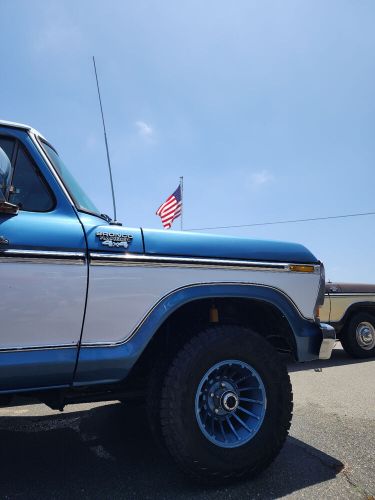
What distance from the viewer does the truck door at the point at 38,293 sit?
220 centimetres

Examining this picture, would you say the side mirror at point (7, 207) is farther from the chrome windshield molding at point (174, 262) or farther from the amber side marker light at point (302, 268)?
the amber side marker light at point (302, 268)

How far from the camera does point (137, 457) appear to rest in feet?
9.86

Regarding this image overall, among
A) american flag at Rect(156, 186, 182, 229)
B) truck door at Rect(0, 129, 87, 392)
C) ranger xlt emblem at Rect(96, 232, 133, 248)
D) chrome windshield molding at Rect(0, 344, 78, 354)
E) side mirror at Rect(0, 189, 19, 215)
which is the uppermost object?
american flag at Rect(156, 186, 182, 229)

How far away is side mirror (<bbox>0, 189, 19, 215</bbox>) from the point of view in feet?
7.29

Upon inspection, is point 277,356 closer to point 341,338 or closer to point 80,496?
point 80,496

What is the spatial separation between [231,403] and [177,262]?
960mm

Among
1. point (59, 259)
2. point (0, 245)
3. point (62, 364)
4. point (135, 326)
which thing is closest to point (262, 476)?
point (135, 326)

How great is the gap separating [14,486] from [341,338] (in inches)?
272

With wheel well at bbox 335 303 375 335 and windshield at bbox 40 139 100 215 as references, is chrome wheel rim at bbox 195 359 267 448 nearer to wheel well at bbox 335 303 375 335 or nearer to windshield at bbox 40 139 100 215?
windshield at bbox 40 139 100 215

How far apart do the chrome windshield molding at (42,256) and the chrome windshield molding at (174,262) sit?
3.4 inches

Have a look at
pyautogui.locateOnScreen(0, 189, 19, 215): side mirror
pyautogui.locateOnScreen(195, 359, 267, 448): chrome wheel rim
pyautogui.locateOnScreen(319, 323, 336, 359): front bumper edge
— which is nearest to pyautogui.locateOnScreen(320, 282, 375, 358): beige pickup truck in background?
pyautogui.locateOnScreen(319, 323, 336, 359): front bumper edge

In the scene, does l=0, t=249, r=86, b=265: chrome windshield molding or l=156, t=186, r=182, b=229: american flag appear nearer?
l=0, t=249, r=86, b=265: chrome windshield molding

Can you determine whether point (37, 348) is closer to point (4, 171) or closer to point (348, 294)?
point (4, 171)

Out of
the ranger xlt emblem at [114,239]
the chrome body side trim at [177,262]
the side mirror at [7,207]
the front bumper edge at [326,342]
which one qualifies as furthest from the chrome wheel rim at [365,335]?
the side mirror at [7,207]
